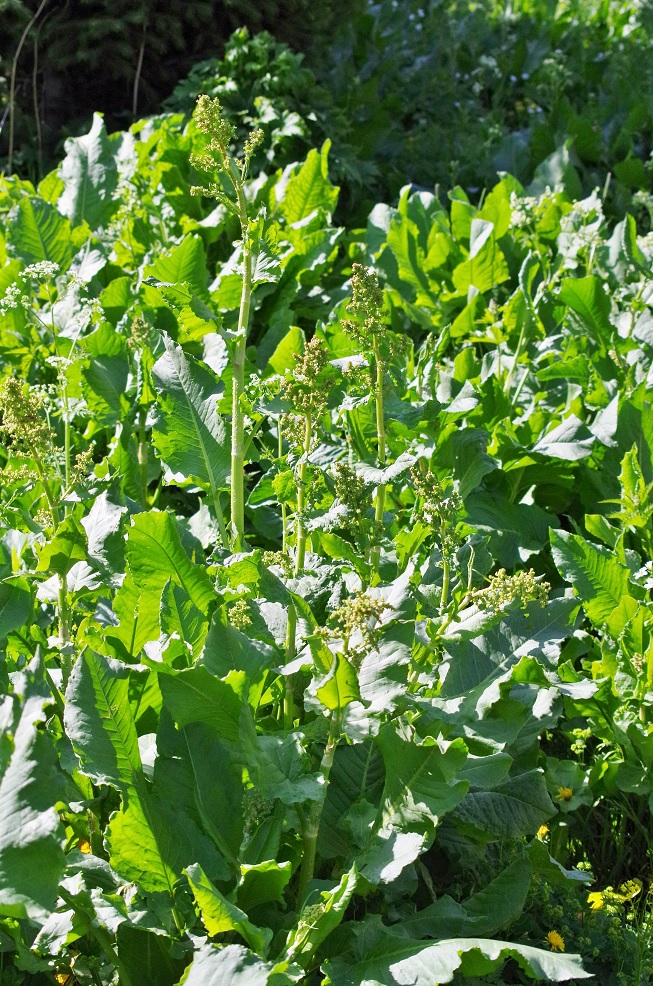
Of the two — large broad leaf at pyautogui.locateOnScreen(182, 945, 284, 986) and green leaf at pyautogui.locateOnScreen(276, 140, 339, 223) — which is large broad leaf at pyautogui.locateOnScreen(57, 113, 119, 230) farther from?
large broad leaf at pyautogui.locateOnScreen(182, 945, 284, 986)

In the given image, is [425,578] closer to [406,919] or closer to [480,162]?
[406,919]

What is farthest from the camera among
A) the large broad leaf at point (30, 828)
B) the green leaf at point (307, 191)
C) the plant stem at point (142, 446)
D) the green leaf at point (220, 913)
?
the green leaf at point (307, 191)

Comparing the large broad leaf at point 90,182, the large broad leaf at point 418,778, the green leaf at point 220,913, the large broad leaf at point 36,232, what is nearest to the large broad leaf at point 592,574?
the large broad leaf at point 418,778

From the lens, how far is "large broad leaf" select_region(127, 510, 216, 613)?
213 centimetres

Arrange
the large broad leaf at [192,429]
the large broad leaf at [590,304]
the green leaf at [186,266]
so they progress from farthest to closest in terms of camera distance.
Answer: the large broad leaf at [590,304] < the green leaf at [186,266] < the large broad leaf at [192,429]

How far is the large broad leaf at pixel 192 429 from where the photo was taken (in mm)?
2590

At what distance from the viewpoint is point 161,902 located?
71.1 inches

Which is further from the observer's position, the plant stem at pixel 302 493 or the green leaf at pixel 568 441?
the green leaf at pixel 568 441

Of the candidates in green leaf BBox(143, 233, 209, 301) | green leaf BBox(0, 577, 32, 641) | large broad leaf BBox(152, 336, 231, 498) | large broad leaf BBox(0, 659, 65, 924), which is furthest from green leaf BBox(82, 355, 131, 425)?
large broad leaf BBox(0, 659, 65, 924)

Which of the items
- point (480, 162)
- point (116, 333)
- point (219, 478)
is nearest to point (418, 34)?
point (480, 162)

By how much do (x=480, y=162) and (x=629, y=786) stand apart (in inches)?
164

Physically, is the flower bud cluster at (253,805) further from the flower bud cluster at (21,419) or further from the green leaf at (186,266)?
the green leaf at (186,266)

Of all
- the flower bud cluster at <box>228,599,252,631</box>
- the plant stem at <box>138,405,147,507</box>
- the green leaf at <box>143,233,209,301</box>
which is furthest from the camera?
the green leaf at <box>143,233,209,301</box>

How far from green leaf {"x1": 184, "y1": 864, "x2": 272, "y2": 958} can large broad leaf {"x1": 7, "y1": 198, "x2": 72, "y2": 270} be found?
2794 mm
